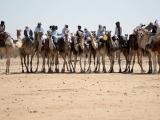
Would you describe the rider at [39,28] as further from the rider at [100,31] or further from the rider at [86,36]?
the rider at [100,31]

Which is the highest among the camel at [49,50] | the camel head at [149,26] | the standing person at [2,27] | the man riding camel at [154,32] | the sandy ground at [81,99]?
the standing person at [2,27]

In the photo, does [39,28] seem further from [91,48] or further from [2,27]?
[91,48]

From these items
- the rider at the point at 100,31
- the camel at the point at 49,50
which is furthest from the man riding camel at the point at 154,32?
the camel at the point at 49,50

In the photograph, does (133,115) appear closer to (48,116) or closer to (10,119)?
(48,116)

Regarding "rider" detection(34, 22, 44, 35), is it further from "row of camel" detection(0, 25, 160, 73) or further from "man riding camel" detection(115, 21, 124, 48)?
"man riding camel" detection(115, 21, 124, 48)

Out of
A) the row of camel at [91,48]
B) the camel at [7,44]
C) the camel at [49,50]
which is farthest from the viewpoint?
the camel at [49,50]

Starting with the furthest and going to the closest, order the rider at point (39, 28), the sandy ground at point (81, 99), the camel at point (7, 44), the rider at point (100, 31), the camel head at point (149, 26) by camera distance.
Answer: the rider at point (39, 28) < the rider at point (100, 31) < the camel at point (7, 44) < the camel head at point (149, 26) < the sandy ground at point (81, 99)

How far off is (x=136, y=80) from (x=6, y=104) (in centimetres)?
818

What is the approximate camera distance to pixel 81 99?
14273mm

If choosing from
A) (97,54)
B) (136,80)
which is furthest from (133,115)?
(97,54)

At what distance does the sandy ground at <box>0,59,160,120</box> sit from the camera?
11.6 meters

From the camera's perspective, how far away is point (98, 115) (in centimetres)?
1145

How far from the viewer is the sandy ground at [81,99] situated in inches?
455

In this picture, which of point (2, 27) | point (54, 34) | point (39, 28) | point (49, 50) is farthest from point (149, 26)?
point (2, 27)
